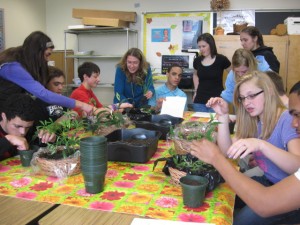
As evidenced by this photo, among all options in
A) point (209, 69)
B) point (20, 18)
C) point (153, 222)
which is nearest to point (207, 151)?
point (153, 222)

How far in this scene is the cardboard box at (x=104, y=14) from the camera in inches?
196

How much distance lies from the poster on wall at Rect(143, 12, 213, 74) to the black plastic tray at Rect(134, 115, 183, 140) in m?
2.86

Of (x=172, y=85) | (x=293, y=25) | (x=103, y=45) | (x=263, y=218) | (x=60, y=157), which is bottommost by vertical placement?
(x=263, y=218)

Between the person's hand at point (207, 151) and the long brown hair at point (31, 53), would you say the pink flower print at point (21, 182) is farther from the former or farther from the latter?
the long brown hair at point (31, 53)

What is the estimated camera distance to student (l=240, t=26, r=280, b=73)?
3309 mm

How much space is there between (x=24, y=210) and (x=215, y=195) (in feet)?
2.29

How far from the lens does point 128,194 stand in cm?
120

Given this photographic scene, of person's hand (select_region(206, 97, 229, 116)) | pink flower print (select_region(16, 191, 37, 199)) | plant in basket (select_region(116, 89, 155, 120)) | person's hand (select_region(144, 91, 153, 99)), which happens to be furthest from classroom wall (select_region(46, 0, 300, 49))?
pink flower print (select_region(16, 191, 37, 199))

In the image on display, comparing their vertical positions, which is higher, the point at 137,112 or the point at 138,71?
the point at 138,71

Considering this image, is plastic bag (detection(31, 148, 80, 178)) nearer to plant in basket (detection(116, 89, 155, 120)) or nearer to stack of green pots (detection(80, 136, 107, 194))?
stack of green pots (detection(80, 136, 107, 194))

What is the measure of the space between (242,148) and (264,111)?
1.43ft

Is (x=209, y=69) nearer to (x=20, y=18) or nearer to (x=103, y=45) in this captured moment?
(x=103, y=45)

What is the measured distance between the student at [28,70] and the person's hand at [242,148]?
47.4 inches

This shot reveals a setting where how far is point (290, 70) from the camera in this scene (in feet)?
14.2
